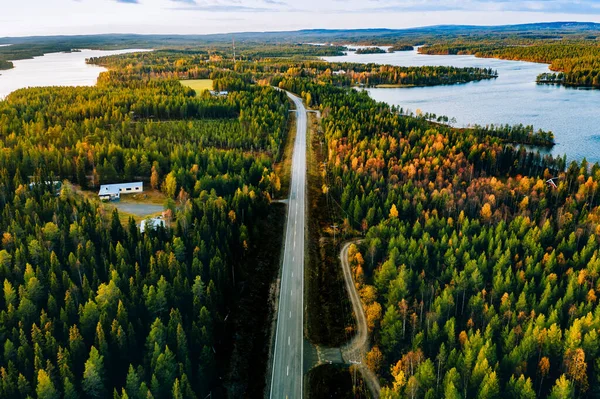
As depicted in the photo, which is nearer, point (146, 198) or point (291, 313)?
point (291, 313)

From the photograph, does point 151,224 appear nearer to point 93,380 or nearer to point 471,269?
point 93,380

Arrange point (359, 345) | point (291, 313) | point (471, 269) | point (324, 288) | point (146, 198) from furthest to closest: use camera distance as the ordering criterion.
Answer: point (146, 198) → point (324, 288) → point (471, 269) → point (291, 313) → point (359, 345)

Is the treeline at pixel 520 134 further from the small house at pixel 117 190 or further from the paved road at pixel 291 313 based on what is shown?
the small house at pixel 117 190

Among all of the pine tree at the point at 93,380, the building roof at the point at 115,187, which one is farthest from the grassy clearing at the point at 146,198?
the pine tree at the point at 93,380

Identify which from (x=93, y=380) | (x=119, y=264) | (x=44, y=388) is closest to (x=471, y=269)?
(x=93, y=380)

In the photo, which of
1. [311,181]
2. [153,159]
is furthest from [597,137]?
[153,159]

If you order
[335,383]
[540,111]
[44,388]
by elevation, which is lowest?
[335,383]

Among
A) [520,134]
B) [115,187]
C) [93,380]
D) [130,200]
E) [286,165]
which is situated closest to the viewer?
[93,380]

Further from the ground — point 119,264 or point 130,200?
point 119,264
